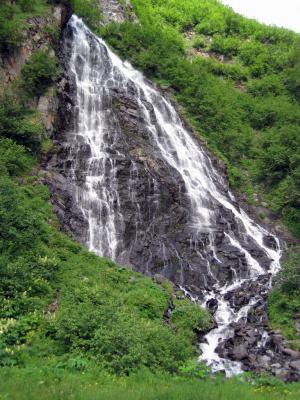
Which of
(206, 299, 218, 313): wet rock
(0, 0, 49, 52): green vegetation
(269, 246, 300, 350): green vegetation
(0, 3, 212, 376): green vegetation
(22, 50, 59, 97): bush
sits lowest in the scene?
(206, 299, 218, 313): wet rock

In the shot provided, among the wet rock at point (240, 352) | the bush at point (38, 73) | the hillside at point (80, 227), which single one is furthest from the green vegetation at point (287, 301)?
the bush at point (38, 73)

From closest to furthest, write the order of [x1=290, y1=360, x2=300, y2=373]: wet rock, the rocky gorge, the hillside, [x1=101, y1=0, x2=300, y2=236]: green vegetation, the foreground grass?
the foreground grass < the hillside < [x1=290, y1=360, x2=300, y2=373]: wet rock < the rocky gorge < [x1=101, y1=0, x2=300, y2=236]: green vegetation

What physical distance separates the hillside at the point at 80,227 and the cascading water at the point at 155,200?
1.33m

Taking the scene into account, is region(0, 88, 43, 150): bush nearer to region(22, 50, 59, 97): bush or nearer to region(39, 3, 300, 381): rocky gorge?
region(39, 3, 300, 381): rocky gorge

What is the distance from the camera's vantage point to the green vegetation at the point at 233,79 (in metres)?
29.6

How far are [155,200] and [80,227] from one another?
419cm

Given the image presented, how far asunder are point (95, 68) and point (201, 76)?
35.6 feet

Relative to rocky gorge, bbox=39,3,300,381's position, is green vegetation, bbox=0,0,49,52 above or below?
above

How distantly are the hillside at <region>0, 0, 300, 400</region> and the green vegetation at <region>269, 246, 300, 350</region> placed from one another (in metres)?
0.04

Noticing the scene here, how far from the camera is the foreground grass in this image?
7.60m

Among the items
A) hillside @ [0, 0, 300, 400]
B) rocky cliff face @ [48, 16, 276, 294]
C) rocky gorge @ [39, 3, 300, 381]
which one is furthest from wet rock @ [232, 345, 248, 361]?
rocky cliff face @ [48, 16, 276, 294]

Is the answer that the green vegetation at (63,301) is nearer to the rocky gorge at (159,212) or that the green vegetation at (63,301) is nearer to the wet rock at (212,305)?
the wet rock at (212,305)

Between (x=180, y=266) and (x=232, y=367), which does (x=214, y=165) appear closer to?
(x=180, y=266)

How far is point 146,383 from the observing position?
9320 millimetres
